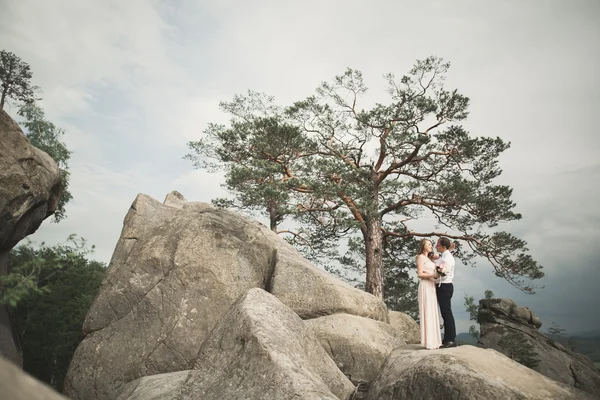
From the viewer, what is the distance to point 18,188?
481 inches

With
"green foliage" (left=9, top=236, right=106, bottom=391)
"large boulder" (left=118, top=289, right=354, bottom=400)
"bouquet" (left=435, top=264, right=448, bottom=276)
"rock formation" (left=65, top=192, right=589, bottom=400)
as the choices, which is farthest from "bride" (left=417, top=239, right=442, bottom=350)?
"green foliage" (left=9, top=236, right=106, bottom=391)

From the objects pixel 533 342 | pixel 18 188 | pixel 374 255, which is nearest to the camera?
pixel 18 188

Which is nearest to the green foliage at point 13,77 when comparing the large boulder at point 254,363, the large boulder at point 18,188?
the large boulder at point 18,188

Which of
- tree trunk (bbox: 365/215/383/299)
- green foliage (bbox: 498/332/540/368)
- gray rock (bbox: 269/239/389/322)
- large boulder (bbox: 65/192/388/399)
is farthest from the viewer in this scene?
tree trunk (bbox: 365/215/383/299)

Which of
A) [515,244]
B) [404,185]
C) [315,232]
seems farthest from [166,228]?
[515,244]

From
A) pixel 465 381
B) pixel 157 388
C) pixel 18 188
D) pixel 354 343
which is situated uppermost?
pixel 18 188

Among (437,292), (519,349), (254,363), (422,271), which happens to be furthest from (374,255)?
(254,363)

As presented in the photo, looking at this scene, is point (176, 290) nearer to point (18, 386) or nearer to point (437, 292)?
point (437, 292)

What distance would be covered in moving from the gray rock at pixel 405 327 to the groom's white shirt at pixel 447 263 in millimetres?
6140

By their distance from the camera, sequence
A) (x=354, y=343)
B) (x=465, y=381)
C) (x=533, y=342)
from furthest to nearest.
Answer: (x=533, y=342) → (x=354, y=343) → (x=465, y=381)

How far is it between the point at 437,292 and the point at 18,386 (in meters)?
8.50

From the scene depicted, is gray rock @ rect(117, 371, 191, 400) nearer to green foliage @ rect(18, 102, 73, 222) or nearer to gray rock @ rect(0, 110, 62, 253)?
gray rock @ rect(0, 110, 62, 253)

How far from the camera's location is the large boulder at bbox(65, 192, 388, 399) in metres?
8.95

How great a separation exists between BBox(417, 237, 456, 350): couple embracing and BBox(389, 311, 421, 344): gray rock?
18.8 feet
